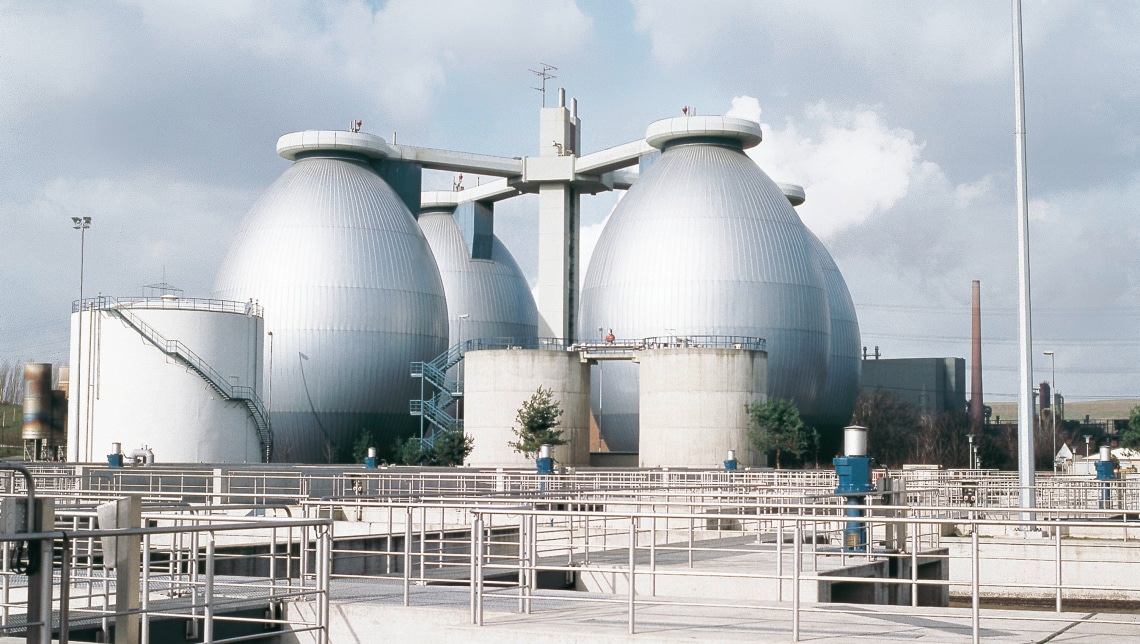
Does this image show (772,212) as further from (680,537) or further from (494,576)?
(494,576)

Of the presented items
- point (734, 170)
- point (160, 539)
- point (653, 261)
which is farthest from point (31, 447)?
point (160, 539)

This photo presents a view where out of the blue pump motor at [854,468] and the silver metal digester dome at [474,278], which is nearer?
the blue pump motor at [854,468]

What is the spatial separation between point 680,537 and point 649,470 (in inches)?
670

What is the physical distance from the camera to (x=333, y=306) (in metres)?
77.8

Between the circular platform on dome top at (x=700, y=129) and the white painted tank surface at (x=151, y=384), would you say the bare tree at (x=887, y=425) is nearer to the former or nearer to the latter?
the circular platform on dome top at (x=700, y=129)

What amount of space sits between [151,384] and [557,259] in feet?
116

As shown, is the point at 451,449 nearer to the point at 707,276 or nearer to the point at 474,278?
the point at 707,276

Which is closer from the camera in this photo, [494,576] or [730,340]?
[494,576]

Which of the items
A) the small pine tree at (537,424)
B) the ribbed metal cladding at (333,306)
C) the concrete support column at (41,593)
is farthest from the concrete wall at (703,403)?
the concrete support column at (41,593)

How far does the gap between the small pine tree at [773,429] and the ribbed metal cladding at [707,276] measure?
383 inches

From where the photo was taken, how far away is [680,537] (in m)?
28.2

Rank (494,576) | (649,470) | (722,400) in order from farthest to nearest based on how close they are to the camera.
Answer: (722,400), (649,470), (494,576)

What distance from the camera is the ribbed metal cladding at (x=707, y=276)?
7731 cm

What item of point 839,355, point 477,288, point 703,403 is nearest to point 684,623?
point 703,403
